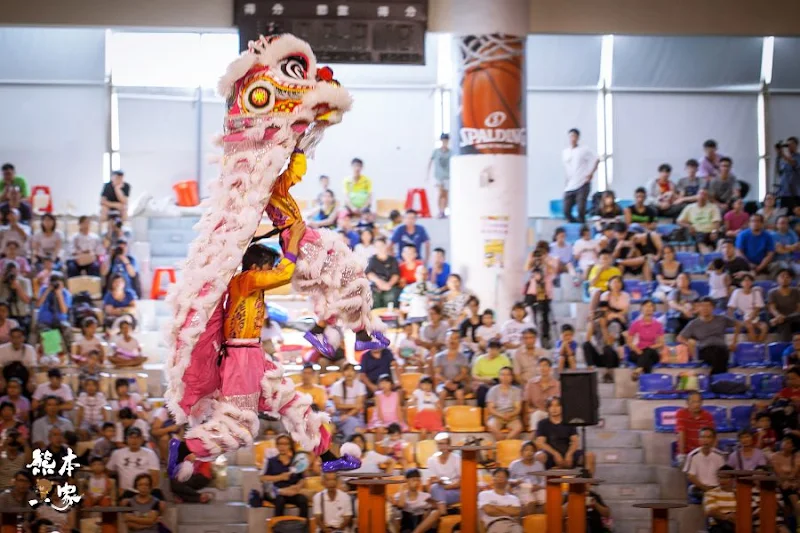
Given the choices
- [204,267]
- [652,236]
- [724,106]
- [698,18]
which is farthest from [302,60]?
[724,106]

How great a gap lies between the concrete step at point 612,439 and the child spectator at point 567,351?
495mm

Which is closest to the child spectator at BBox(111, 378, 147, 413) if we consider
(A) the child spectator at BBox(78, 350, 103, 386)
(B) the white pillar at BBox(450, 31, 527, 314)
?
(A) the child spectator at BBox(78, 350, 103, 386)

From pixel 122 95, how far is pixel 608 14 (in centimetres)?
523

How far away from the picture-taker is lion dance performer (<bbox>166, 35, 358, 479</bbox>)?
5.48 meters

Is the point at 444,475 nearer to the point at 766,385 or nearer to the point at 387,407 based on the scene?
the point at 387,407

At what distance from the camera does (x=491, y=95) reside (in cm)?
1169

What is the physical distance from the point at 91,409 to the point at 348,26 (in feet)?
12.2

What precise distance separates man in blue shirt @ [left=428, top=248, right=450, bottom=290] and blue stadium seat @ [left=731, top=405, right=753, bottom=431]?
8.73 feet

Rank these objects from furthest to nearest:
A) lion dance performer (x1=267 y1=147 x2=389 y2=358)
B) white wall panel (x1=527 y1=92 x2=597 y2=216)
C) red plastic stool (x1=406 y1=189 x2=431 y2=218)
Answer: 1. white wall panel (x1=527 y1=92 x2=597 y2=216)
2. red plastic stool (x1=406 y1=189 x2=431 y2=218)
3. lion dance performer (x1=267 y1=147 x2=389 y2=358)

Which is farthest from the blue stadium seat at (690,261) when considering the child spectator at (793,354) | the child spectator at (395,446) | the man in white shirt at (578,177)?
the child spectator at (395,446)

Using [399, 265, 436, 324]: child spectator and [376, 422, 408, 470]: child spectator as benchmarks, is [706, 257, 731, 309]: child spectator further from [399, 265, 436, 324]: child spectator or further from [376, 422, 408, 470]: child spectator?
[376, 422, 408, 470]: child spectator

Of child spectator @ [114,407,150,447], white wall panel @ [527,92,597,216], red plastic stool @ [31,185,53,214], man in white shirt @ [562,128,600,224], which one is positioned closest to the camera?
child spectator @ [114,407,150,447]

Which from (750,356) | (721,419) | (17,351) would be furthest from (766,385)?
(17,351)

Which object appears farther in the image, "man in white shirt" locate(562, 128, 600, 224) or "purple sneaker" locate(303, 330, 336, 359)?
"man in white shirt" locate(562, 128, 600, 224)
